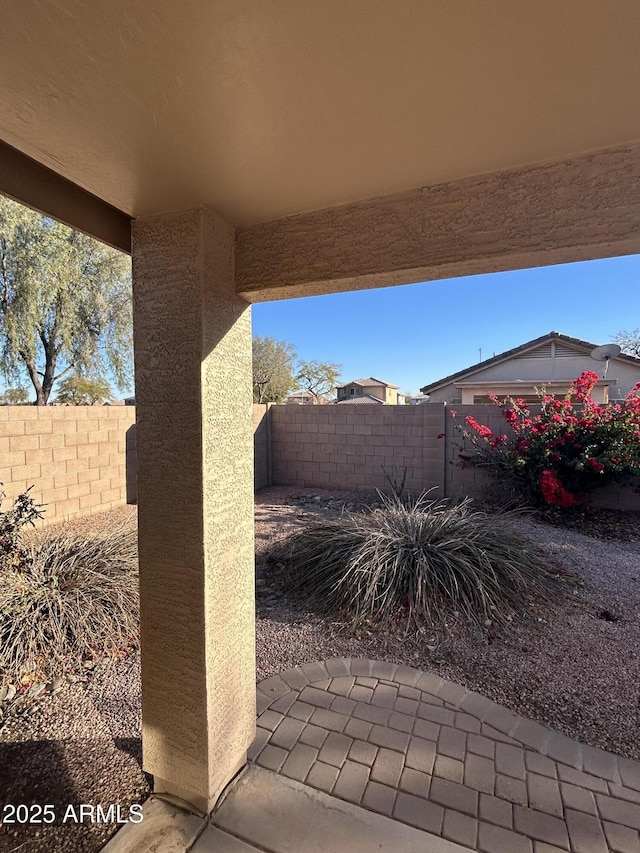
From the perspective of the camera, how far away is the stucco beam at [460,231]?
1.17m

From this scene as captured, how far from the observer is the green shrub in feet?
8.42

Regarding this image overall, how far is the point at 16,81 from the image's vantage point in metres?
0.91

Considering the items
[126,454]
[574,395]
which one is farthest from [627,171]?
[126,454]

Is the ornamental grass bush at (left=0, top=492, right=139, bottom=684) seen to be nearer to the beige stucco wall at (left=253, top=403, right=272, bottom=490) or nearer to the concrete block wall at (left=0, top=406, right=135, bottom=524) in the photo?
the concrete block wall at (left=0, top=406, right=135, bottom=524)

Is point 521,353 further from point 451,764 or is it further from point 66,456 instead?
point 451,764

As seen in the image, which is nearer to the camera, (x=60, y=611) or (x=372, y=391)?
(x=60, y=611)

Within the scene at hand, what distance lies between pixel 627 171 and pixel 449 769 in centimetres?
229

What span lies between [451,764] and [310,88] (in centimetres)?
248

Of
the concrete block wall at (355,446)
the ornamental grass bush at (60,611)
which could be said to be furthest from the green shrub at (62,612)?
the concrete block wall at (355,446)

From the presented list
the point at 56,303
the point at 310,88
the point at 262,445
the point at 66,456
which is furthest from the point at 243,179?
the point at 56,303

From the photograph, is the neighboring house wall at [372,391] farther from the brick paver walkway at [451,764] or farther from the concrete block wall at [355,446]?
the brick paver walkway at [451,764]

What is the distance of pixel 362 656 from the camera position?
268cm

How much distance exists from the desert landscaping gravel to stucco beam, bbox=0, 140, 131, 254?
217 centimetres

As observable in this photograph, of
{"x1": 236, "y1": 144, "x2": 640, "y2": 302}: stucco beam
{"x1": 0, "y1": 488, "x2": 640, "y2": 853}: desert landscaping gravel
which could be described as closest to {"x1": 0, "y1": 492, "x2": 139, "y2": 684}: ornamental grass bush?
{"x1": 0, "y1": 488, "x2": 640, "y2": 853}: desert landscaping gravel
